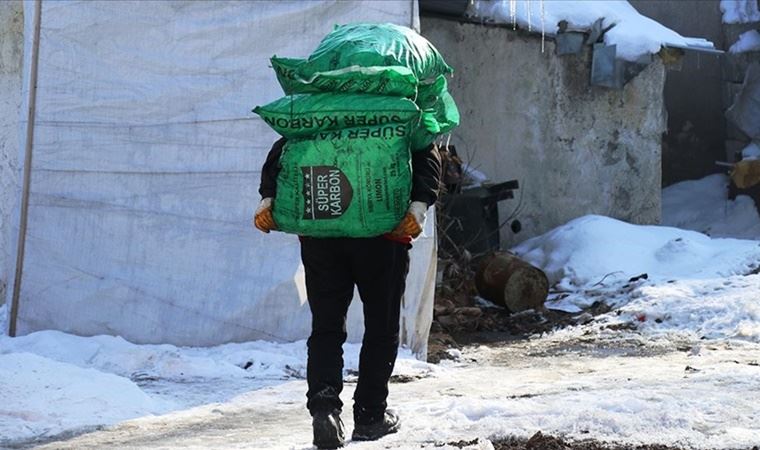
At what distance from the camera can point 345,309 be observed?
508cm

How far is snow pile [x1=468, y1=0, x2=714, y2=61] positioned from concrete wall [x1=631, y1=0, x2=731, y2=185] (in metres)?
3.64

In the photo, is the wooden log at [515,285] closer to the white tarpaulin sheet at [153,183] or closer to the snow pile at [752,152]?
the white tarpaulin sheet at [153,183]

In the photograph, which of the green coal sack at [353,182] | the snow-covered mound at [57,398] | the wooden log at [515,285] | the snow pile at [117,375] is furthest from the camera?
the wooden log at [515,285]

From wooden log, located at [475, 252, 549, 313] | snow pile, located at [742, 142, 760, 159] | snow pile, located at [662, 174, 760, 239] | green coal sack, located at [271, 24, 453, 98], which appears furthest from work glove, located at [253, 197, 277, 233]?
snow pile, located at [742, 142, 760, 159]

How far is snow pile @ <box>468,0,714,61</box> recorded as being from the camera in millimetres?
12258

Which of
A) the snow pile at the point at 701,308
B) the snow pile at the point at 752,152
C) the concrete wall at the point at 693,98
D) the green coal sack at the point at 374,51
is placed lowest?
the snow pile at the point at 701,308

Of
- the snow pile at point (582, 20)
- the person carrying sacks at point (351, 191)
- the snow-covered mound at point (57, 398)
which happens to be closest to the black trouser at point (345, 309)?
the person carrying sacks at point (351, 191)

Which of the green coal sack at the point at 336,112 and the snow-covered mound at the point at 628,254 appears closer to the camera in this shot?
the green coal sack at the point at 336,112

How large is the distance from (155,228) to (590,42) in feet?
20.7

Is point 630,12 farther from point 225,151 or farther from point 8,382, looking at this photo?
point 8,382

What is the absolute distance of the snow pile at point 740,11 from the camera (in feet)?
50.5

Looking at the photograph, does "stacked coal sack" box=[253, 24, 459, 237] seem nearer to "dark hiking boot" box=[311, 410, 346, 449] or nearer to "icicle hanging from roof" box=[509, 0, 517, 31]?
"dark hiking boot" box=[311, 410, 346, 449]

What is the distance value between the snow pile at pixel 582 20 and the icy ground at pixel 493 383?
2.41 metres

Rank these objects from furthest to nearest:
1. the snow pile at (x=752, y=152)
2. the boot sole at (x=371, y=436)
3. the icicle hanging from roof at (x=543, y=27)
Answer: the snow pile at (x=752, y=152) → the icicle hanging from roof at (x=543, y=27) → the boot sole at (x=371, y=436)
